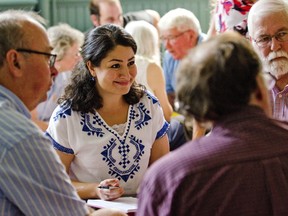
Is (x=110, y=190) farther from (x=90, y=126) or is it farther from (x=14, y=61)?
(x=14, y=61)

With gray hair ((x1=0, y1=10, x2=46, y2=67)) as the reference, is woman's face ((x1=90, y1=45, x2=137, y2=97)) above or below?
below

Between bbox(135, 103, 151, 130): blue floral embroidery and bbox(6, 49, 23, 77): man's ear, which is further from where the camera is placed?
bbox(135, 103, 151, 130): blue floral embroidery

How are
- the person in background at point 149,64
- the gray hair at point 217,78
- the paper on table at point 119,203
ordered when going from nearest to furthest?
the gray hair at point 217,78 < the paper on table at point 119,203 < the person in background at point 149,64

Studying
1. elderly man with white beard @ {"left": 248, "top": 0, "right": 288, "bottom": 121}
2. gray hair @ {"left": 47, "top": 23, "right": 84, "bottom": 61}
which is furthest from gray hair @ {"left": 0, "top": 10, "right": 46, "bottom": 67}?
gray hair @ {"left": 47, "top": 23, "right": 84, "bottom": 61}

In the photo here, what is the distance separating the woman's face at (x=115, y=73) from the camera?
9.43ft

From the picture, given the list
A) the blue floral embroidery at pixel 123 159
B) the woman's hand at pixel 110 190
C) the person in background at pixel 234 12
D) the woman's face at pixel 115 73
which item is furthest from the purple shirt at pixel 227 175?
the person in background at pixel 234 12

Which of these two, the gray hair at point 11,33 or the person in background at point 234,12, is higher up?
the gray hair at point 11,33

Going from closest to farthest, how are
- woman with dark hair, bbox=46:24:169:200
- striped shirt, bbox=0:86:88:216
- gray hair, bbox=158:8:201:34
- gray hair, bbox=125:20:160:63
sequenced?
striped shirt, bbox=0:86:88:216 → woman with dark hair, bbox=46:24:169:200 → gray hair, bbox=125:20:160:63 → gray hair, bbox=158:8:201:34

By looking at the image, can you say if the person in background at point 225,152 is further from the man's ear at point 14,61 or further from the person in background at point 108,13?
the person in background at point 108,13

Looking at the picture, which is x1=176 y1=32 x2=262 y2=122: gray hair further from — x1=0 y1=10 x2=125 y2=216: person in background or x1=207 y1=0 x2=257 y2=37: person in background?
x1=207 y1=0 x2=257 y2=37: person in background

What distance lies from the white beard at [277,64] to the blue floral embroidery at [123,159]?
658 mm

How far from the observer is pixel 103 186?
266 cm

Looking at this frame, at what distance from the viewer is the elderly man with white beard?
2.81m

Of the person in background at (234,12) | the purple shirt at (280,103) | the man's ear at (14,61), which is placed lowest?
the purple shirt at (280,103)
